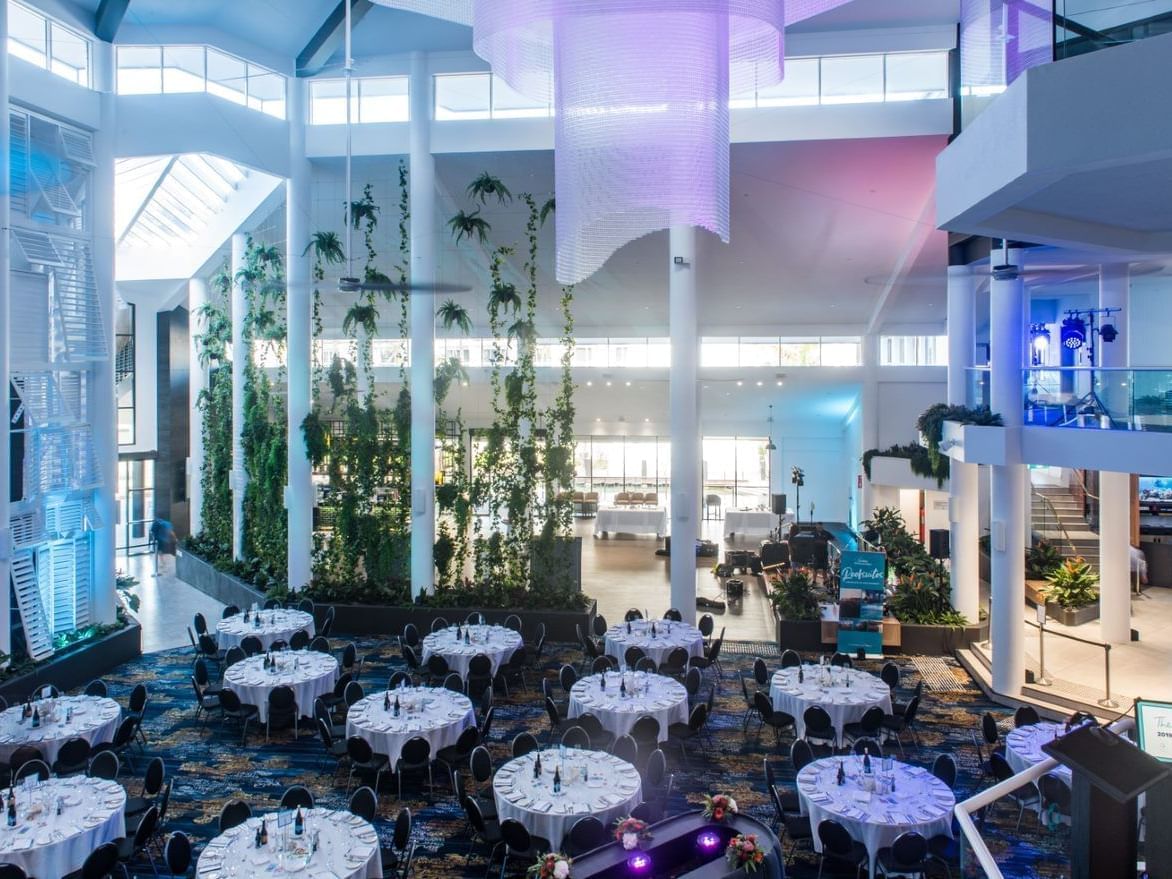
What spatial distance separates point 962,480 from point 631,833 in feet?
33.2

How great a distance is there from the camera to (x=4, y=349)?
34.1 feet

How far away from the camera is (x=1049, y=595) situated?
50.2ft

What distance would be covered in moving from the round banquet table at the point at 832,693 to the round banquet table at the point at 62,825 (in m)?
6.54

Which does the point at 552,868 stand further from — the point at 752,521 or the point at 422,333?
the point at 752,521

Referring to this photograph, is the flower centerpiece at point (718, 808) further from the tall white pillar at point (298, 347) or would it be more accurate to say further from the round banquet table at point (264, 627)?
the tall white pillar at point (298, 347)

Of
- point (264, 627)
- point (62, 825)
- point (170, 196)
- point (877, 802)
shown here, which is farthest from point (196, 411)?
point (877, 802)

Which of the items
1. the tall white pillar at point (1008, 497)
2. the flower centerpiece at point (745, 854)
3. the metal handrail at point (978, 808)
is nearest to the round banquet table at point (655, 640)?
the tall white pillar at point (1008, 497)

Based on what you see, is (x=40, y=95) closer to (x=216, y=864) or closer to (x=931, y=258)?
(x=216, y=864)

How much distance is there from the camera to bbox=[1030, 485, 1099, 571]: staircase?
1928 centimetres

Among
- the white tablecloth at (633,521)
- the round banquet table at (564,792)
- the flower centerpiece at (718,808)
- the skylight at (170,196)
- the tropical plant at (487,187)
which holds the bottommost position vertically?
the round banquet table at (564,792)

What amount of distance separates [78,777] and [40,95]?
9.00m

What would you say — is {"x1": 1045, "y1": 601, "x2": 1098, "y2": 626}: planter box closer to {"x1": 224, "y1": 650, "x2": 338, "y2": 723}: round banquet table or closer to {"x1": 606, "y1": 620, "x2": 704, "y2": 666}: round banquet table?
{"x1": 606, "y1": 620, "x2": 704, "y2": 666}: round banquet table

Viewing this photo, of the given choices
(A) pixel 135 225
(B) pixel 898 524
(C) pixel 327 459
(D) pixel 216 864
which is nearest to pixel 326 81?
(C) pixel 327 459

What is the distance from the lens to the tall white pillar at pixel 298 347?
47.5ft
